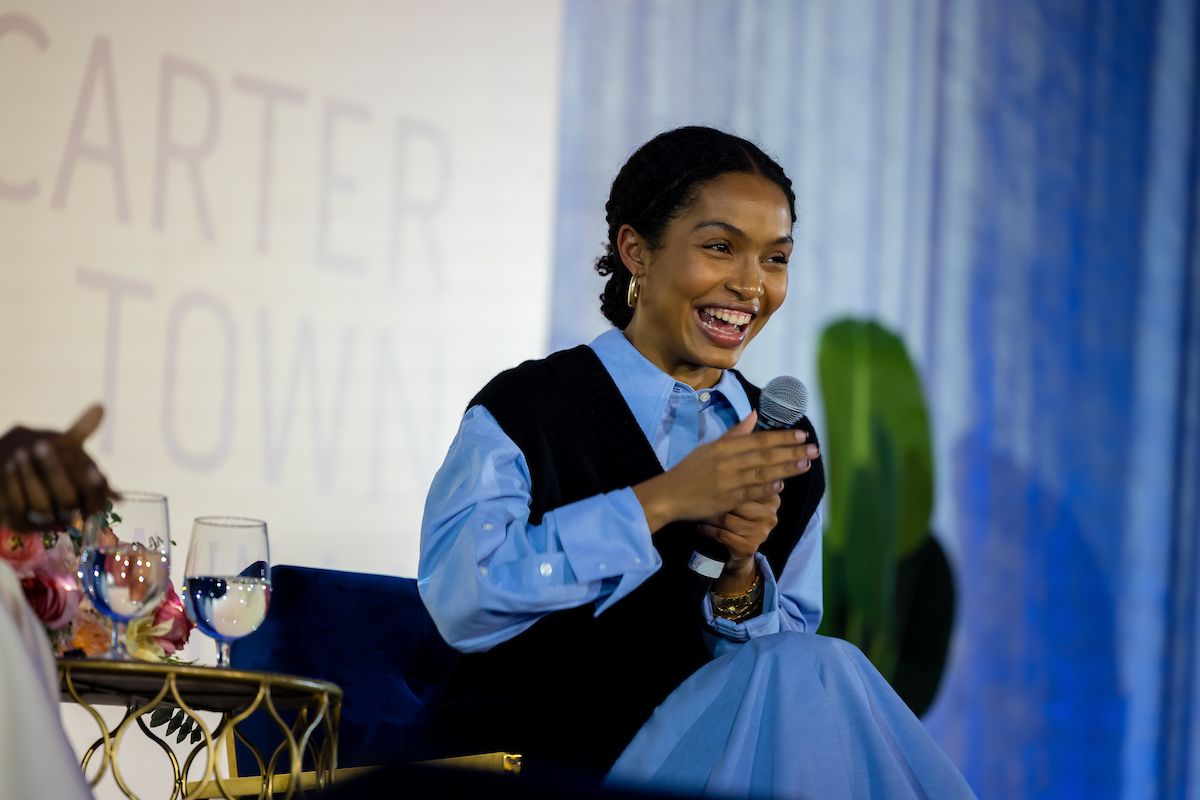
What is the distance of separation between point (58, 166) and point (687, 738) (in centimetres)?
174

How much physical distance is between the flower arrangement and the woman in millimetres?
293

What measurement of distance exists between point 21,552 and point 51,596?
2.1 inches

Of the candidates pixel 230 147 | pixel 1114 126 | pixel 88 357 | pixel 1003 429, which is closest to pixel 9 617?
pixel 88 357

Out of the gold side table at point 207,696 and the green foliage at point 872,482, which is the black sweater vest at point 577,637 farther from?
the green foliage at point 872,482

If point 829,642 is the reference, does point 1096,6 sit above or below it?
above

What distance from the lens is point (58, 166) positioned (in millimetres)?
2566

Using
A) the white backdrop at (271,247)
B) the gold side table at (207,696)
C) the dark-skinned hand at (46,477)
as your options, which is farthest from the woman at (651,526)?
the white backdrop at (271,247)

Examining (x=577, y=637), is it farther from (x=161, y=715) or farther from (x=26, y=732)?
(x=26, y=732)

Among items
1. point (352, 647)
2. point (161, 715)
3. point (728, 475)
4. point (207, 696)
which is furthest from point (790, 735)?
point (161, 715)

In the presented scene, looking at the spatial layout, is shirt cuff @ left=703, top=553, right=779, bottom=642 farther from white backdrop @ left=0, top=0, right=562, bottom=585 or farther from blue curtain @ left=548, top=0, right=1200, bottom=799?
blue curtain @ left=548, top=0, right=1200, bottom=799

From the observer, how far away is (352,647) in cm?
181

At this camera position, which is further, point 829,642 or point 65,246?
point 65,246

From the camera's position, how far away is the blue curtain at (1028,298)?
367 centimetres

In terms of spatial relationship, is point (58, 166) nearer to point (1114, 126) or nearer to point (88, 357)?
point (88, 357)
